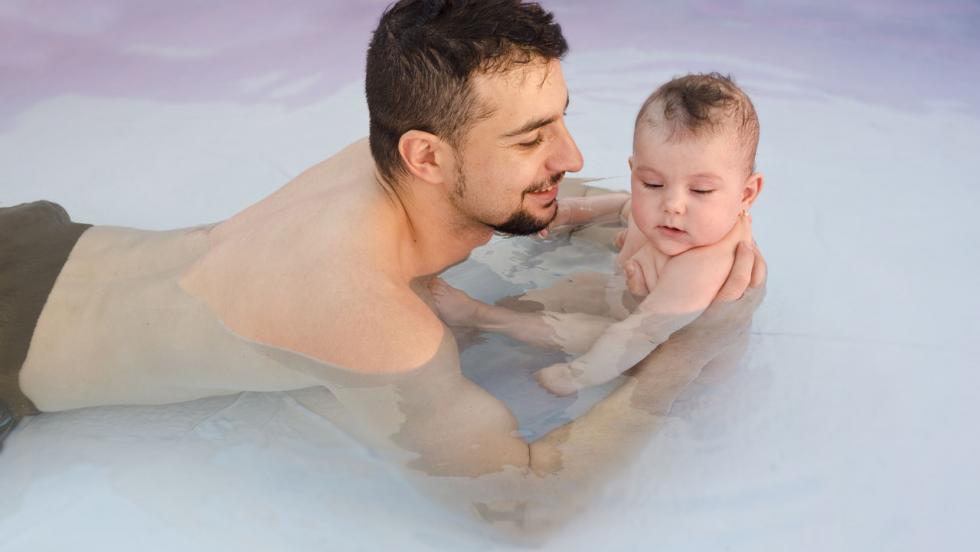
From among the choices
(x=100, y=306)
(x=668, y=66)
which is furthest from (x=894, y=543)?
(x=668, y=66)

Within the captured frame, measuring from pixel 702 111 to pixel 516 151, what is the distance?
45 cm

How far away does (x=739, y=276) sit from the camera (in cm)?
248

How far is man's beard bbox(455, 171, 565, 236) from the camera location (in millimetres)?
2395

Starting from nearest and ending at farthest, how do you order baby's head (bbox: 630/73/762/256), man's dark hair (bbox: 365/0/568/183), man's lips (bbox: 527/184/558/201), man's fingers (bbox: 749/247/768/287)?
man's dark hair (bbox: 365/0/568/183) → baby's head (bbox: 630/73/762/256) → man's lips (bbox: 527/184/558/201) → man's fingers (bbox: 749/247/768/287)

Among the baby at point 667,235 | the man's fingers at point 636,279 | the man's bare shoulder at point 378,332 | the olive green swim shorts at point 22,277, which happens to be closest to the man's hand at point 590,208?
the baby at point 667,235

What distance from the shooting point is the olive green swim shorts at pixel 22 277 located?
239 cm

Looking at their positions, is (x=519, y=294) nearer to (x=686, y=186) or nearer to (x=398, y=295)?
(x=686, y=186)

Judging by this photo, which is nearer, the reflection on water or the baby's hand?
the baby's hand

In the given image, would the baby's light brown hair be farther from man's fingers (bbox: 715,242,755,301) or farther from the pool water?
the pool water

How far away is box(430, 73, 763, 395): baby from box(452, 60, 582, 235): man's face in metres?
0.21

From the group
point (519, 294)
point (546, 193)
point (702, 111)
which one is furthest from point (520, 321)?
point (702, 111)

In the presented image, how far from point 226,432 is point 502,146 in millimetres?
1128

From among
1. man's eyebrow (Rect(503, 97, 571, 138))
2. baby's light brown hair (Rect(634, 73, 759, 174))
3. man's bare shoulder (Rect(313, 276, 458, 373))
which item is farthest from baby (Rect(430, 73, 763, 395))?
man's bare shoulder (Rect(313, 276, 458, 373))

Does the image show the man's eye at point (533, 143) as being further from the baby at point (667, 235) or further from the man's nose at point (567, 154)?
the baby at point (667, 235)
